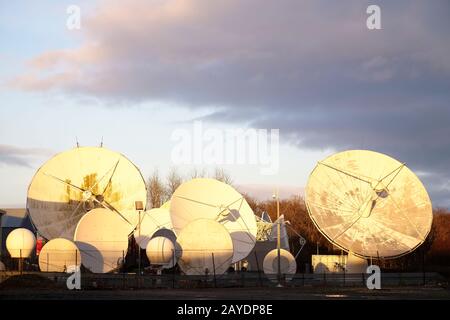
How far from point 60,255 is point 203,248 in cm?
976

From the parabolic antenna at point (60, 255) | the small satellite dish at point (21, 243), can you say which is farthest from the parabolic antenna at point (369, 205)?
the small satellite dish at point (21, 243)

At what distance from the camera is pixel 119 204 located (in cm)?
5541

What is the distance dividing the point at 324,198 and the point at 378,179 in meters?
4.10

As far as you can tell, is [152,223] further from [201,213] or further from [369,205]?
[369,205]

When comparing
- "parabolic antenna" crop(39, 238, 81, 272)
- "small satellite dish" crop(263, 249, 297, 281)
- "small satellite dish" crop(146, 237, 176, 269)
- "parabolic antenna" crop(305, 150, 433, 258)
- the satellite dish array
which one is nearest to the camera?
"parabolic antenna" crop(39, 238, 81, 272)

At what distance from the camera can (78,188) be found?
178ft

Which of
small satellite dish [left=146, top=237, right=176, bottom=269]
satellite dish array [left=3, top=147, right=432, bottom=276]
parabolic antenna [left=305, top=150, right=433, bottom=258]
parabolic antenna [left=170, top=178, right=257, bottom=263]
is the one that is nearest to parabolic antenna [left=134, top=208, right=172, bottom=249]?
satellite dish array [left=3, top=147, right=432, bottom=276]

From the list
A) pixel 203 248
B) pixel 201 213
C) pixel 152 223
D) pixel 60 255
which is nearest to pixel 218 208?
pixel 201 213

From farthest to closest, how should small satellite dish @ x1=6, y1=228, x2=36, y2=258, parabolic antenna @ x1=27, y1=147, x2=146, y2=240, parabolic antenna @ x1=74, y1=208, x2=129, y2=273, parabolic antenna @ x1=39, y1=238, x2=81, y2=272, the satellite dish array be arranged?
small satellite dish @ x1=6, y1=228, x2=36, y2=258, parabolic antenna @ x1=27, y1=147, x2=146, y2=240, parabolic antenna @ x1=74, y1=208, x2=129, y2=273, the satellite dish array, parabolic antenna @ x1=39, y1=238, x2=81, y2=272

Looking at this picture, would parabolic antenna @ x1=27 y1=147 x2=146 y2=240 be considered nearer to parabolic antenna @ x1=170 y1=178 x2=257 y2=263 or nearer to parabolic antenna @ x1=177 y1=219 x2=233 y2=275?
parabolic antenna @ x1=170 y1=178 x2=257 y2=263

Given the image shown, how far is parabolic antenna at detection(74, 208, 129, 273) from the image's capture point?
1928 inches

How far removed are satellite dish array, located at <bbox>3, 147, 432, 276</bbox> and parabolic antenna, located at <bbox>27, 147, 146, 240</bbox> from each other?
76 mm
